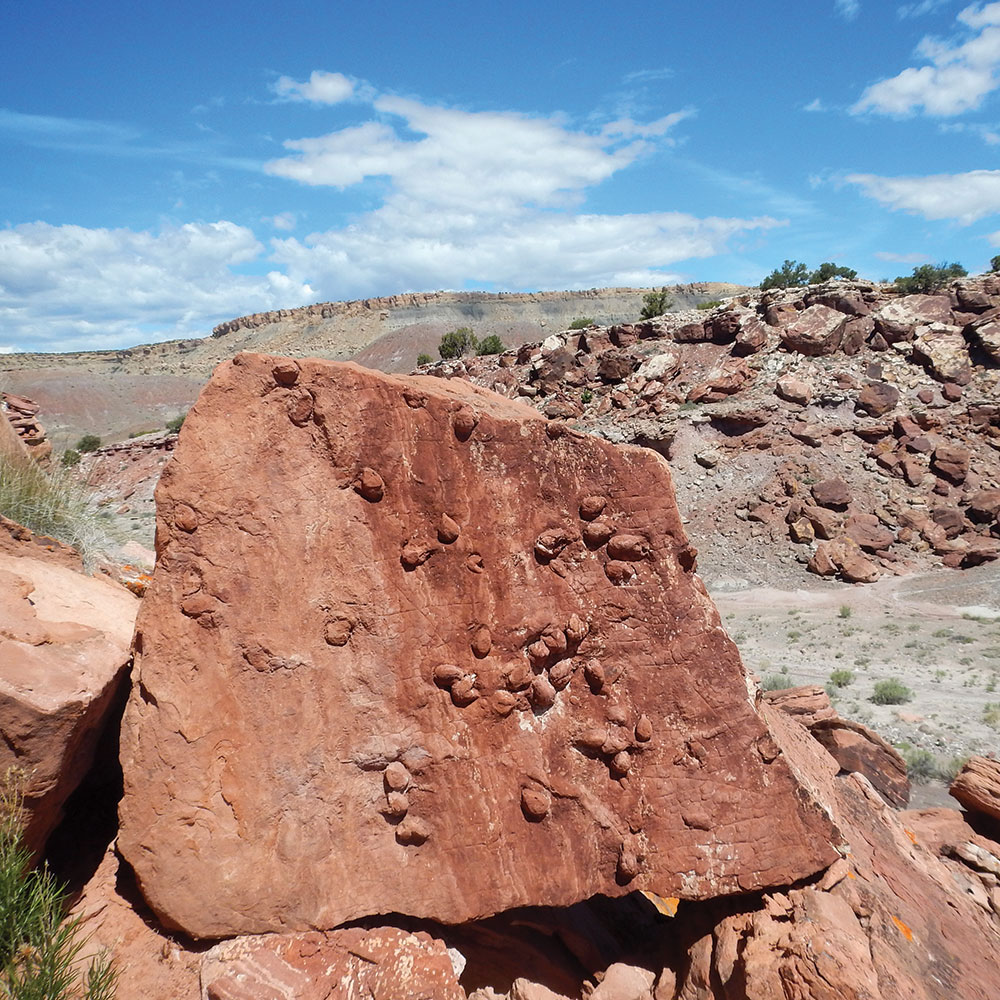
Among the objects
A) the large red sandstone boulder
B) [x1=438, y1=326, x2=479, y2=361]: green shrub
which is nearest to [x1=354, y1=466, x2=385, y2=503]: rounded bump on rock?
the large red sandstone boulder

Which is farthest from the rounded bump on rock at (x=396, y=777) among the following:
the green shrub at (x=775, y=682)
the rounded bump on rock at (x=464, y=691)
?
the green shrub at (x=775, y=682)

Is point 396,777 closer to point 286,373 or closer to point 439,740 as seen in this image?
point 439,740

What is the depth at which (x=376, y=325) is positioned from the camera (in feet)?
280

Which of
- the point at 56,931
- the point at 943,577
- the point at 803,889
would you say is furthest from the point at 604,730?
the point at 943,577

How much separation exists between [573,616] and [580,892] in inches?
63.6

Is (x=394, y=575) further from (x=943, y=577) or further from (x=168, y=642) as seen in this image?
(x=943, y=577)

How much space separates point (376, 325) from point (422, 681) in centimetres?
8622

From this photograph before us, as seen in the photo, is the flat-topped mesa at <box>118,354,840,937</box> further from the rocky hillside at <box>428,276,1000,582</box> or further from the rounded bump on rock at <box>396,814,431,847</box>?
the rocky hillside at <box>428,276,1000,582</box>

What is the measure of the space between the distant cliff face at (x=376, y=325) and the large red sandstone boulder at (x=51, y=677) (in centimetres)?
6754

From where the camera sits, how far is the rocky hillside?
18938 millimetres

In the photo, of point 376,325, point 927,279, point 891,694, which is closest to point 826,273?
point 927,279

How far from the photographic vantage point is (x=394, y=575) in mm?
3854

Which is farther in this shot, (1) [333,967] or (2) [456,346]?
(2) [456,346]

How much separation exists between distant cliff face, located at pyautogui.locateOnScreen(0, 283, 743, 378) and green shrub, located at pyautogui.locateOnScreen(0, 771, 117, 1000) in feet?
226
